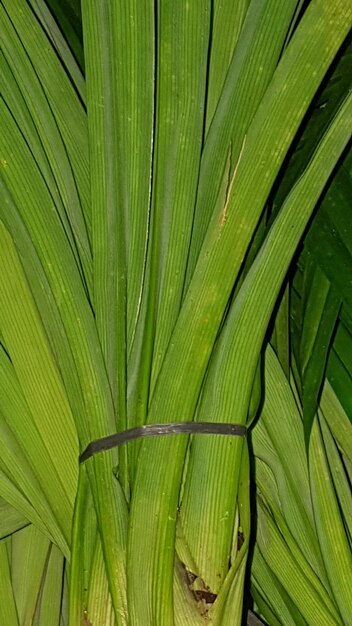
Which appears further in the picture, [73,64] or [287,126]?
[73,64]

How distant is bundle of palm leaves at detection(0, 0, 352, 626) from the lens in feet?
1.82

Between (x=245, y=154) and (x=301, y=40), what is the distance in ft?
0.28

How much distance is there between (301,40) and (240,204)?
119mm

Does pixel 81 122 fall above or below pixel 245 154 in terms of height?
above

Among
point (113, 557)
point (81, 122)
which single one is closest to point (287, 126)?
point (81, 122)

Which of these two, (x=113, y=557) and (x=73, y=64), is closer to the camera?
(x=113, y=557)

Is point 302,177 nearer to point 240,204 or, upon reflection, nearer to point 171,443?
point 240,204

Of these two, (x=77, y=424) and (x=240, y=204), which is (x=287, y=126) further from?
(x=77, y=424)

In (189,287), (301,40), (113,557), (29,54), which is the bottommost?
(113,557)

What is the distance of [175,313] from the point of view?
0.59 metres

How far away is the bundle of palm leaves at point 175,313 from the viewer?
0.55m

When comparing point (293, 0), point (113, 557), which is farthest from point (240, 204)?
point (113, 557)

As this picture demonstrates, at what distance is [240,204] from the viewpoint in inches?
21.8

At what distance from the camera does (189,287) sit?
0.57 m
